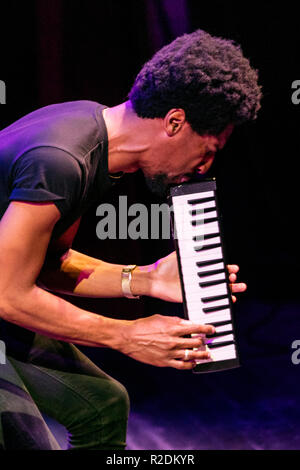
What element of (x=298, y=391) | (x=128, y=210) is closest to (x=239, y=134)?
(x=128, y=210)

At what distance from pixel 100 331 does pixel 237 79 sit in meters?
0.82

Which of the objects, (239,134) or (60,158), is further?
(239,134)

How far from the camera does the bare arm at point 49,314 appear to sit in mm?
1502

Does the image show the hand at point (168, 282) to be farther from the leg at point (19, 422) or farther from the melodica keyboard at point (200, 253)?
the leg at point (19, 422)

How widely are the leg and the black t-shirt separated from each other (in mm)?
465

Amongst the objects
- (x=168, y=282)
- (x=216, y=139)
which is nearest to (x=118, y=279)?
(x=168, y=282)

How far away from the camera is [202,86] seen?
5.61 feet

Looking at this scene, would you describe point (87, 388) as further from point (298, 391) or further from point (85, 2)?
point (85, 2)

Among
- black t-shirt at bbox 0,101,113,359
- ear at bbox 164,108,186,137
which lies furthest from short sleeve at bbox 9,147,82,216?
ear at bbox 164,108,186,137

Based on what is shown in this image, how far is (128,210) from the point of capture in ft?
12.9

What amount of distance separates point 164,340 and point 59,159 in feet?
1.88

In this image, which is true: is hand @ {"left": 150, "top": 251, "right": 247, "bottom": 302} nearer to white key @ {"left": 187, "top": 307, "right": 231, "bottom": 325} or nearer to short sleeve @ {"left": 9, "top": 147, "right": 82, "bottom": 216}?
white key @ {"left": 187, "top": 307, "right": 231, "bottom": 325}

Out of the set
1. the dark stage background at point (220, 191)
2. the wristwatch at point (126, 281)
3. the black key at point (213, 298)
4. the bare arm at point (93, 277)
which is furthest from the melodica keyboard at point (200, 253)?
the dark stage background at point (220, 191)

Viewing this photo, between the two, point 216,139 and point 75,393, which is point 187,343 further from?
point 216,139
